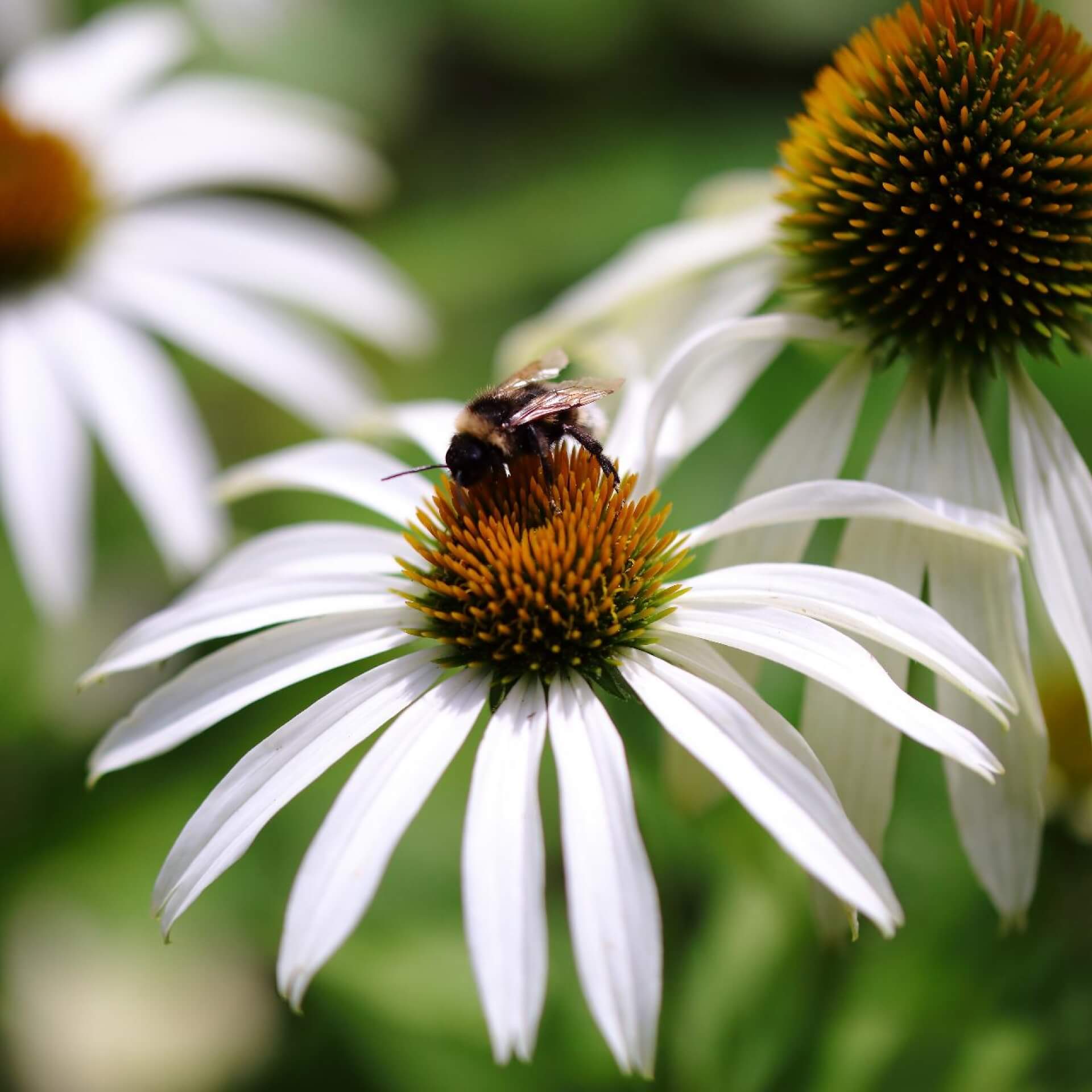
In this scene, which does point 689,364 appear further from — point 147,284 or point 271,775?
point 147,284

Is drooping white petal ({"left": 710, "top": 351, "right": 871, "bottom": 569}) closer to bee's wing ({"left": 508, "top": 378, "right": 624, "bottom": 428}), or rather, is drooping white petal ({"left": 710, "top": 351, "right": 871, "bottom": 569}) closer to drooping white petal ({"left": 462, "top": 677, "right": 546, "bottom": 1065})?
bee's wing ({"left": 508, "top": 378, "right": 624, "bottom": 428})

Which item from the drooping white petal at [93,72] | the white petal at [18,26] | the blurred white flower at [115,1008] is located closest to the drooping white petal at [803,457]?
the blurred white flower at [115,1008]

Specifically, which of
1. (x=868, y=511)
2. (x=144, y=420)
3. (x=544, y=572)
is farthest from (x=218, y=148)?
(x=868, y=511)

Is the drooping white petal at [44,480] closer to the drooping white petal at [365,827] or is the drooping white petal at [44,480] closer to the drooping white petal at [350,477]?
the drooping white petal at [350,477]

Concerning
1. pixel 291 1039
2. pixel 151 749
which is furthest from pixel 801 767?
pixel 291 1039

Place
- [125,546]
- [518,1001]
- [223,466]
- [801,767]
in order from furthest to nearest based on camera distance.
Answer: [223,466], [125,546], [801,767], [518,1001]

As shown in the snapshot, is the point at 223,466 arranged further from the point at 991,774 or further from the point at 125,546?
the point at 991,774

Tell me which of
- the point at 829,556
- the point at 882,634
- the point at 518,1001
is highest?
the point at 829,556
